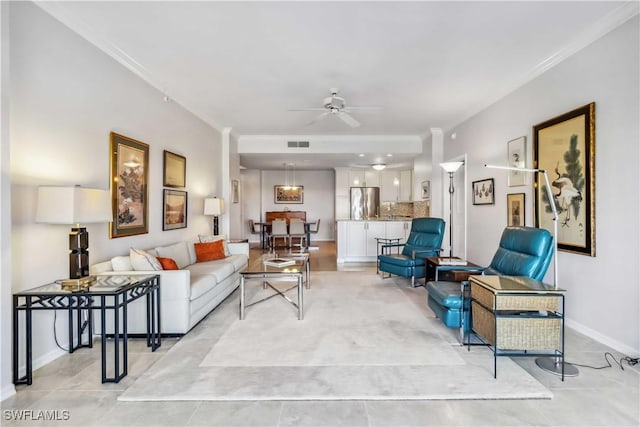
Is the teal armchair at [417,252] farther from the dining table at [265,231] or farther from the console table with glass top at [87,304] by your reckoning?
the dining table at [265,231]

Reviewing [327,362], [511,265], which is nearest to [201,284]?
[327,362]

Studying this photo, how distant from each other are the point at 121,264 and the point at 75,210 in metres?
0.94

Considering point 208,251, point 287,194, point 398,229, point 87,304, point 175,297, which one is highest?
point 287,194

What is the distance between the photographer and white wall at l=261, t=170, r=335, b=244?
1136cm

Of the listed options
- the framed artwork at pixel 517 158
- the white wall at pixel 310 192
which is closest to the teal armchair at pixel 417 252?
the framed artwork at pixel 517 158

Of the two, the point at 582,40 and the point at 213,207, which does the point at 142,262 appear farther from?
the point at 582,40

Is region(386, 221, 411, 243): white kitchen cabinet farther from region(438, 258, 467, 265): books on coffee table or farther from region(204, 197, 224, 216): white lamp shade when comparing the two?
region(204, 197, 224, 216): white lamp shade

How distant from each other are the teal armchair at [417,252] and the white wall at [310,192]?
232 inches

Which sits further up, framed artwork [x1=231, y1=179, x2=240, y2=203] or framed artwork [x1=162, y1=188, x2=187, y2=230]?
framed artwork [x1=231, y1=179, x2=240, y2=203]

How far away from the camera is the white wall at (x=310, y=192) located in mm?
11359

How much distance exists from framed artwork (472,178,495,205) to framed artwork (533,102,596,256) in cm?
108

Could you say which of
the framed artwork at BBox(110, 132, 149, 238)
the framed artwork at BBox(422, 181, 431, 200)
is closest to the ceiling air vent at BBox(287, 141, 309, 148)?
the framed artwork at BBox(422, 181, 431, 200)

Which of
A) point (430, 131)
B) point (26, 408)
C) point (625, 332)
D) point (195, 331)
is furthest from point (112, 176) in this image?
point (430, 131)

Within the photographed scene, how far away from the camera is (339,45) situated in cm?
318
